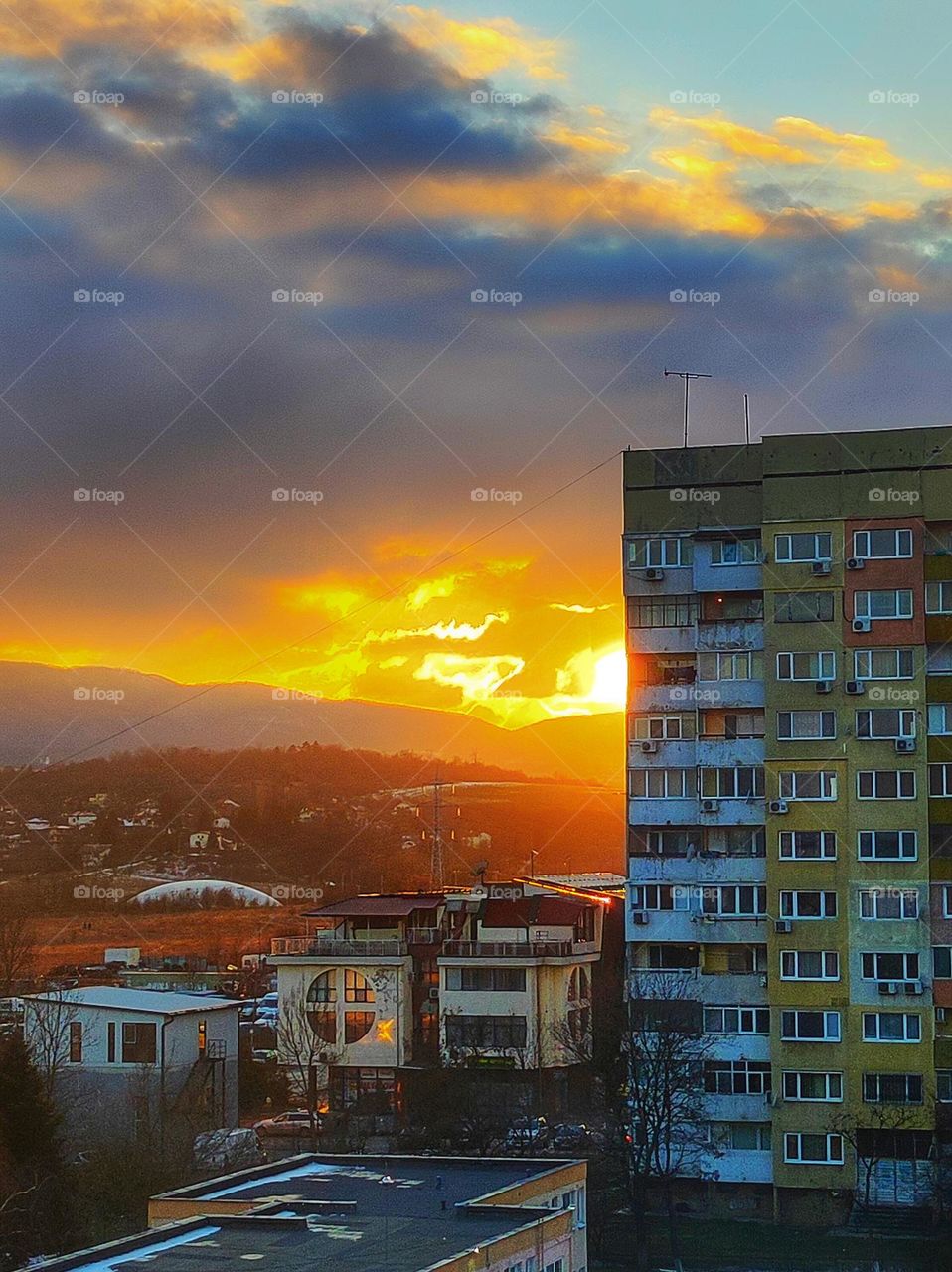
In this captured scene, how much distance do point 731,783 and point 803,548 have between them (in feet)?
16.8

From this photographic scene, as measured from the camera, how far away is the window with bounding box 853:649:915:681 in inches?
1419

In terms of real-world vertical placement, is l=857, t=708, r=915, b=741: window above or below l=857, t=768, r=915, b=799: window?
above

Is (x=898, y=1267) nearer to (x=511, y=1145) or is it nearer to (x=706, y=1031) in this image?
(x=706, y=1031)

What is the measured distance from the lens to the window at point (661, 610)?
1491 inches

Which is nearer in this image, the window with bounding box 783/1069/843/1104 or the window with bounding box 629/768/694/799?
the window with bounding box 783/1069/843/1104

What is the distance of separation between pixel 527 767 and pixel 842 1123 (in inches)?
2336

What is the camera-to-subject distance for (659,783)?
37.2m

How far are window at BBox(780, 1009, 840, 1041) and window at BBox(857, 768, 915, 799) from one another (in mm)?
4436

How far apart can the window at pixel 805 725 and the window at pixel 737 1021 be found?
18.2ft

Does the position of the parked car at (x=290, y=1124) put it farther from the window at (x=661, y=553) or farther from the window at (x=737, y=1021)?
the window at (x=661, y=553)

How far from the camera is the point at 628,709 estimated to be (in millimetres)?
37844

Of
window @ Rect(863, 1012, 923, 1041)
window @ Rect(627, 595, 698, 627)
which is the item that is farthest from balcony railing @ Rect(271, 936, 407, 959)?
window @ Rect(863, 1012, 923, 1041)

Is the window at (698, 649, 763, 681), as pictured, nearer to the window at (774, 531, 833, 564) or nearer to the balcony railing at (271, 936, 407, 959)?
the window at (774, 531, 833, 564)

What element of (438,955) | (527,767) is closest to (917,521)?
(438,955)
